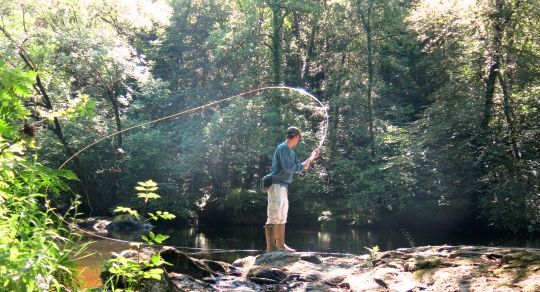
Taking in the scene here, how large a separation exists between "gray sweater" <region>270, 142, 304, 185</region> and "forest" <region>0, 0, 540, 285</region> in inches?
308

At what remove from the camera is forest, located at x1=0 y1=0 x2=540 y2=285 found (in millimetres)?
16688

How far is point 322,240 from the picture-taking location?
15.3m

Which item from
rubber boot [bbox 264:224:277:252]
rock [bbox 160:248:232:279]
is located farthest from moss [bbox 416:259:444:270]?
rock [bbox 160:248:232:279]

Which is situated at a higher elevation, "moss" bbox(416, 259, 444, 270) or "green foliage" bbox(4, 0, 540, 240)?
"green foliage" bbox(4, 0, 540, 240)

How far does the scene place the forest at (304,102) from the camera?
1669cm

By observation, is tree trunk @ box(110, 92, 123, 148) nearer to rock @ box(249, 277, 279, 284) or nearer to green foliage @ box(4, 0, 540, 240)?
green foliage @ box(4, 0, 540, 240)

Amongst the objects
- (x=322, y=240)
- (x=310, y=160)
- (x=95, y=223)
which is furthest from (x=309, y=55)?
(x=310, y=160)

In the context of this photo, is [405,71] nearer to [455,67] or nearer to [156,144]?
[455,67]

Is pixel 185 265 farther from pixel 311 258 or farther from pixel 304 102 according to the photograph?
pixel 304 102

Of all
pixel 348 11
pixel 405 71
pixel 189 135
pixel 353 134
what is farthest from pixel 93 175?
pixel 405 71

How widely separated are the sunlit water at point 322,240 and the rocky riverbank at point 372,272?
4.06m

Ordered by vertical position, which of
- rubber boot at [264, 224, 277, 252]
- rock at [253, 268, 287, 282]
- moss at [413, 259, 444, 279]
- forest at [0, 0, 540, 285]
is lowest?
rock at [253, 268, 287, 282]

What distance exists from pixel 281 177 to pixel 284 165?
21 cm

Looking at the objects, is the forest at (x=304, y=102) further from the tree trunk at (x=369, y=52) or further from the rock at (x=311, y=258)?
the rock at (x=311, y=258)
